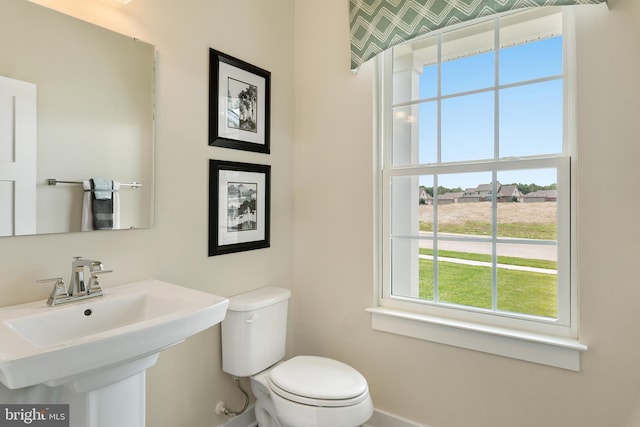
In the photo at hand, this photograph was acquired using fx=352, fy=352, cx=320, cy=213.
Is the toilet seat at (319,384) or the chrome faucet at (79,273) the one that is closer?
the chrome faucet at (79,273)

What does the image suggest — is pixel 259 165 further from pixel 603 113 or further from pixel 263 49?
pixel 603 113

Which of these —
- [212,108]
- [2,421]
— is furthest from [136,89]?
[2,421]

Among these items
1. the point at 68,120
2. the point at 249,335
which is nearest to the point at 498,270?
the point at 249,335

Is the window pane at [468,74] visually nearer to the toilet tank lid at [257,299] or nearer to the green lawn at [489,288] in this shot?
the green lawn at [489,288]

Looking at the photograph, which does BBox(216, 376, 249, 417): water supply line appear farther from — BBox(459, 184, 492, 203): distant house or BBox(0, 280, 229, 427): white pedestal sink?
BBox(459, 184, 492, 203): distant house

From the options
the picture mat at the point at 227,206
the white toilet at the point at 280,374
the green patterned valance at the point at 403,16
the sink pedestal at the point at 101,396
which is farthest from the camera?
the picture mat at the point at 227,206

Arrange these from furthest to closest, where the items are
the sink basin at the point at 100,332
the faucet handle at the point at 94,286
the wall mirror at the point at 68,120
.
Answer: the faucet handle at the point at 94,286
the wall mirror at the point at 68,120
the sink basin at the point at 100,332

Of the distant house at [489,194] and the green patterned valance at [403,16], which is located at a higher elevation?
the green patterned valance at [403,16]

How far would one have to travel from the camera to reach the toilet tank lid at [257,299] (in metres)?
1.70

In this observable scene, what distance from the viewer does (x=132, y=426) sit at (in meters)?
1.17

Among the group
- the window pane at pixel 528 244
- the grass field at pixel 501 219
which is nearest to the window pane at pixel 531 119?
the window pane at pixel 528 244

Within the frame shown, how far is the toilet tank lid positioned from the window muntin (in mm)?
588

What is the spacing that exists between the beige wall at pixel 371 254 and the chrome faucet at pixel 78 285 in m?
1.19

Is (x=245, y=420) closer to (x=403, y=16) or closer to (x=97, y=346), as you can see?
(x=97, y=346)
